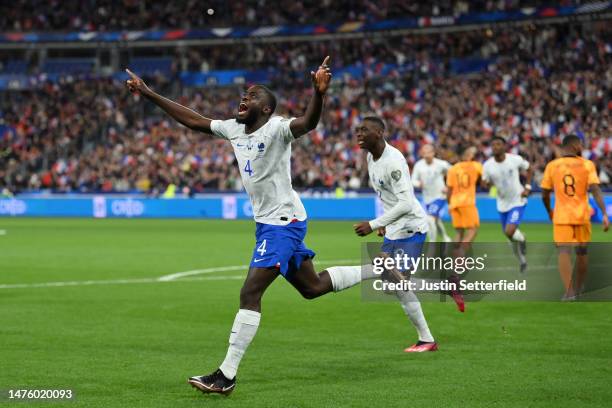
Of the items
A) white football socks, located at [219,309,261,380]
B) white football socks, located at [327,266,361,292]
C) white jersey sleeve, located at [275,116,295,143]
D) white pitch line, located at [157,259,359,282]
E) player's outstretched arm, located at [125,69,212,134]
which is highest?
player's outstretched arm, located at [125,69,212,134]

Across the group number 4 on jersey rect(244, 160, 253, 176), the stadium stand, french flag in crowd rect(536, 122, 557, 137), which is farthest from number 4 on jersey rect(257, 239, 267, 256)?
french flag in crowd rect(536, 122, 557, 137)

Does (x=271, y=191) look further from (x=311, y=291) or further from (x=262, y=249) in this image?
(x=311, y=291)

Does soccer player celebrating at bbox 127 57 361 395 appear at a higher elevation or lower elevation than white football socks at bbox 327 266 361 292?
higher

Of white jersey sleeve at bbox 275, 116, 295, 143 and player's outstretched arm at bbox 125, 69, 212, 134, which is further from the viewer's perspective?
player's outstretched arm at bbox 125, 69, 212, 134

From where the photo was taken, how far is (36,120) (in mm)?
58438

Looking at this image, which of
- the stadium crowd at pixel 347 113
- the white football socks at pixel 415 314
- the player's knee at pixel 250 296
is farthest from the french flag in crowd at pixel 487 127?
the player's knee at pixel 250 296

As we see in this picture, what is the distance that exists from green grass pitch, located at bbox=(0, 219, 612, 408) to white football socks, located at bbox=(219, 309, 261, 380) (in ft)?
0.84

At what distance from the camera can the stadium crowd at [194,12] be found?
180 ft

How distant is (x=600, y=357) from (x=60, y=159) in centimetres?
4787

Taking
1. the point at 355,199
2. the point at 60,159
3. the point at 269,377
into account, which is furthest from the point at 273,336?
the point at 60,159

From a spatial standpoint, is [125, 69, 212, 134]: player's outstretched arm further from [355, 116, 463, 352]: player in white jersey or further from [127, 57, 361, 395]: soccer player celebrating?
[355, 116, 463, 352]: player in white jersey

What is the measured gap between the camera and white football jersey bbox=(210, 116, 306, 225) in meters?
8.47

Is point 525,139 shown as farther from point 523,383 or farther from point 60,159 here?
point 523,383

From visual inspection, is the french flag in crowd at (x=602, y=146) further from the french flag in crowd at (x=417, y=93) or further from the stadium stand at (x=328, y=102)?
the french flag in crowd at (x=417, y=93)
